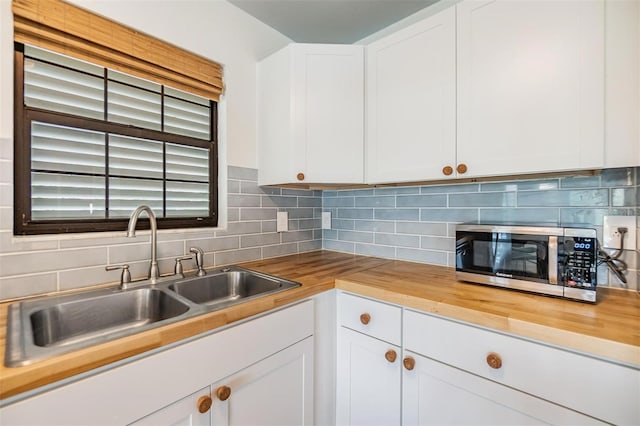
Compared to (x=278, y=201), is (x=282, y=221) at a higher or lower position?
lower

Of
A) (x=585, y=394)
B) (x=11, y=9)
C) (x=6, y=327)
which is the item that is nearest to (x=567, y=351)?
(x=585, y=394)

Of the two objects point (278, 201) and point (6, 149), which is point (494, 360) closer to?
point (278, 201)

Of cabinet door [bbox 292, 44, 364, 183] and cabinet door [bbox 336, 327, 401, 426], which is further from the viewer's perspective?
cabinet door [bbox 292, 44, 364, 183]

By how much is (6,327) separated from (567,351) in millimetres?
1611

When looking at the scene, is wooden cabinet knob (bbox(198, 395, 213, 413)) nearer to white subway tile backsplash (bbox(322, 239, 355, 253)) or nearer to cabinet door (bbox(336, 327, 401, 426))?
cabinet door (bbox(336, 327, 401, 426))

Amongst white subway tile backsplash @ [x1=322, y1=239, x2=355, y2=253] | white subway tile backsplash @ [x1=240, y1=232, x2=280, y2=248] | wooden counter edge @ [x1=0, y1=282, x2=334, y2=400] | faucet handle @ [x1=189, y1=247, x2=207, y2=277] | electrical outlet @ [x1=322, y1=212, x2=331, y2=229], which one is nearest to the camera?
wooden counter edge @ [x1=0, y1=282, x2=334, y2=400]

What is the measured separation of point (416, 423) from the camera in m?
1.10

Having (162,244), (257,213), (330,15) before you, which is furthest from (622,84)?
(162,244)

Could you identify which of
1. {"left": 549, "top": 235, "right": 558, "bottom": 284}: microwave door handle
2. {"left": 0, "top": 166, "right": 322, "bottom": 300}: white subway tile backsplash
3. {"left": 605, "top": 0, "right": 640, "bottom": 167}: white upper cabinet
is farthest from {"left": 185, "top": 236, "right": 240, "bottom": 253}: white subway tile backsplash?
{"left": 605, "top": 0, "right": 640, "bottom": 167}: white upper cabinet

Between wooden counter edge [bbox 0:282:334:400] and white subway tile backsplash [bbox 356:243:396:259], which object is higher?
white subway tile backsplash [bbox 356:243:396:259]

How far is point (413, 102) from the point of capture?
Answer: 140 cm

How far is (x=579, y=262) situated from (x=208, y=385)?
4.36 feet

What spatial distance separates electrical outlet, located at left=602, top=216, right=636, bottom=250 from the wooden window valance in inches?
77.5

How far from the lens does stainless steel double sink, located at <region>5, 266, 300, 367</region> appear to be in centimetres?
77
